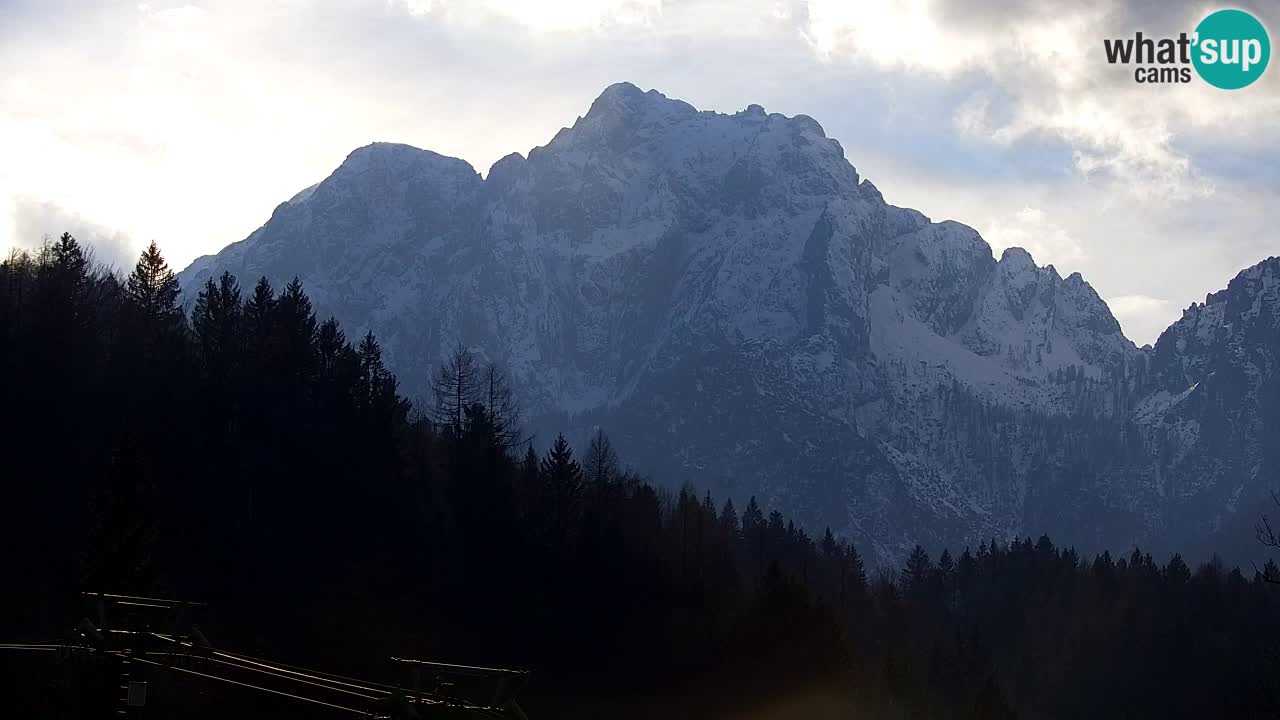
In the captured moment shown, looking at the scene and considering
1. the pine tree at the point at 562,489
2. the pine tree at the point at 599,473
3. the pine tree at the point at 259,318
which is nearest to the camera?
the pine tree at the point at 259,318

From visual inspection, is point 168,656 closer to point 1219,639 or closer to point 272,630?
point 272,630

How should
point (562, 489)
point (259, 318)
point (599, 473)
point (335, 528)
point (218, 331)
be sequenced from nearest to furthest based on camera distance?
point (335, 528), point (218, 331), point (259, 318), point (562, 489), point (599, 473)

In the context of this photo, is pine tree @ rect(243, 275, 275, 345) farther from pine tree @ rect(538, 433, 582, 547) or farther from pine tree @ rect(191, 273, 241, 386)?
pine tree @ rect(538, 433, 582, 547)

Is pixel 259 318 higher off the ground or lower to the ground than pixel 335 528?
higher

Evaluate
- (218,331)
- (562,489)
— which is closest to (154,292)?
(218,331)

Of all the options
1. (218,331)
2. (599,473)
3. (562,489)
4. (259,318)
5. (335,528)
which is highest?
(259,318)

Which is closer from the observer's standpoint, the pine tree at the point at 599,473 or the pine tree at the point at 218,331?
the pine tree at the point at 218,331

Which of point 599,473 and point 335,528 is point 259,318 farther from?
point 599,473

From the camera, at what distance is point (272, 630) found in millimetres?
85562

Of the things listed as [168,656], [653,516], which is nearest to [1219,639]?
[653,516]

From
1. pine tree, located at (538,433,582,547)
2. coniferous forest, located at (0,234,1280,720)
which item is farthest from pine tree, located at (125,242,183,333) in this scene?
pine tree, located at (538,433,582,547)

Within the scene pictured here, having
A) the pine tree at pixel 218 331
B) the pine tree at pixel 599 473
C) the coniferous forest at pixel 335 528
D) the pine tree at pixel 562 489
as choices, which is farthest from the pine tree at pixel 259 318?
the pine tree at pixel 599 473

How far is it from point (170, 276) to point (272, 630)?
41.3 metres

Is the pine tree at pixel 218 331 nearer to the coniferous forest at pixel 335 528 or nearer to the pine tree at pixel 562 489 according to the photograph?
the coniferous forest at pixel 335 528
